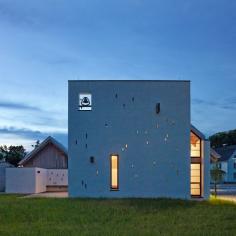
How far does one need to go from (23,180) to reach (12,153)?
28.3 metres

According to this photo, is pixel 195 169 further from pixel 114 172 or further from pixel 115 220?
pixel 115 220

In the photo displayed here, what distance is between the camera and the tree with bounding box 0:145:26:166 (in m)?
54.0

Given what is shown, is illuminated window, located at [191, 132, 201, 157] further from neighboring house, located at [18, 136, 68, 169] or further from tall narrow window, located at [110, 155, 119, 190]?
neighboring house, located at [18, 136, 68, 169]

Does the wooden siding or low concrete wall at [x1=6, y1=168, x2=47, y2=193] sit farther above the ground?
the wooden siding

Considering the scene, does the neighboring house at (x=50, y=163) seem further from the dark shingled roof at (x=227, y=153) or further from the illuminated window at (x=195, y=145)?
the dark shingled roof at (x=227, y=153)

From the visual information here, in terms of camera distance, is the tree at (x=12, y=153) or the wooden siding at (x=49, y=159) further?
the tree at (x=12, y=153)

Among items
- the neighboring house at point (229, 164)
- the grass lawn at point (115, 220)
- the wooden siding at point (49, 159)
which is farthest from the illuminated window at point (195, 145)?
the neighboring house at point (229, 164)

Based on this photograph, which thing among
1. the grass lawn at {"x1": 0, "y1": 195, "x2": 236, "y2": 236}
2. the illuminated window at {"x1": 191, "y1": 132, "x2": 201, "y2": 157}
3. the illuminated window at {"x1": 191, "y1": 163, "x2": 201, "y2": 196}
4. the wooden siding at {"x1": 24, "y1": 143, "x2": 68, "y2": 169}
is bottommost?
the grass lawn at {"x1": 0, "y1": 195, "x2": 236, "y2": 236}

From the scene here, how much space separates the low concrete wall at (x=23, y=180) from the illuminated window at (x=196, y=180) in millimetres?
10280

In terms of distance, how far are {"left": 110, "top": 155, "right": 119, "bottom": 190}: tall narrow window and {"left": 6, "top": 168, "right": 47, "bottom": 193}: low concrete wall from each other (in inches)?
317

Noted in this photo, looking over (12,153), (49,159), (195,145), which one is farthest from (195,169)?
(12,153)

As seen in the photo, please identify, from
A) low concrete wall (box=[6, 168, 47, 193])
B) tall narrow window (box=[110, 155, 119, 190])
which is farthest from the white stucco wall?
low concrete wall (box=[6, 168, 47, 193])

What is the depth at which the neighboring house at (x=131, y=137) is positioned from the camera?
23812 millimetres

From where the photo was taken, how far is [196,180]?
82.7 ft
